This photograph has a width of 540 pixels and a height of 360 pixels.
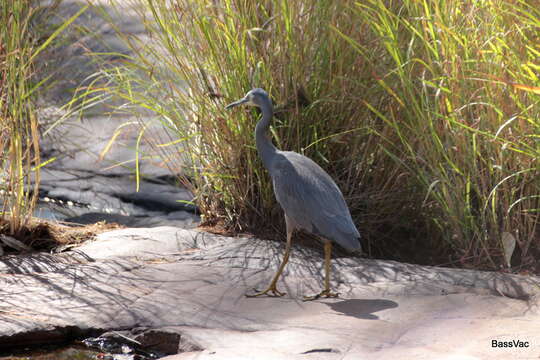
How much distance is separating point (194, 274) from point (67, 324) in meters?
0.69

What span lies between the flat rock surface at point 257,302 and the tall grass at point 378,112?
383 mm

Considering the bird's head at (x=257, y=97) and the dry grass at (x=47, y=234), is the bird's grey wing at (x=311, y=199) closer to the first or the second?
the bird's head at (x=257, y=97)

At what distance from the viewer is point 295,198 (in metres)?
3.17

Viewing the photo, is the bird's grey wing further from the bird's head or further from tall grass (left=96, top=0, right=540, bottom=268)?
tall grass (left=96, top=0, right=540, bottom=268)

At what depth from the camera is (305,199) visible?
3.13m

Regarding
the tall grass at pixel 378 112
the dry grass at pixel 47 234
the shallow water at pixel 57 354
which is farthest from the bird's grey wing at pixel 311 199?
the dry grass at pixel 47 234

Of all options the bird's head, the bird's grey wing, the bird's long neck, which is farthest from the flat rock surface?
the bird's head

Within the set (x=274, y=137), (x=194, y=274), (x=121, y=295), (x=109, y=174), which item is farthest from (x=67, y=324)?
(x=109, y=174)

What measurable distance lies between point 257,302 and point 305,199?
47 centimetres

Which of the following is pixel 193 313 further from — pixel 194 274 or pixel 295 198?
pixel 295 198

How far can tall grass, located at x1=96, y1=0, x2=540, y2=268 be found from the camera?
3.35m

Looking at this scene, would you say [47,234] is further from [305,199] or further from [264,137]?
[305,199]

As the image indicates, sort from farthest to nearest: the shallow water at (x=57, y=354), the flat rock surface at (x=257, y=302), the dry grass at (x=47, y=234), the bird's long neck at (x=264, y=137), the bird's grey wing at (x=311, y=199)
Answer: the dry grass at (x=47, y=234), the bird's long neck at (x=264, y=137), the bird's grey wing at (x=311, y=199), the shallow water at (x=57, y=354), the flat rock surface at (x=257, y=302)

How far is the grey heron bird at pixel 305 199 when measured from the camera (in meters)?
3.05
